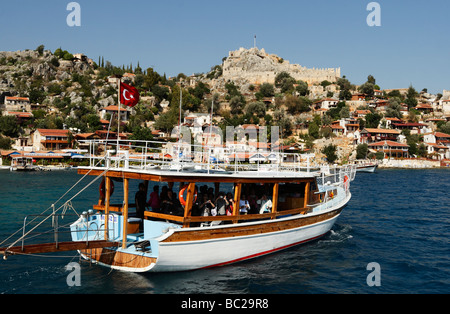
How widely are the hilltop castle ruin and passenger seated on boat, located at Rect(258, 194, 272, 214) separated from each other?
4459 inches

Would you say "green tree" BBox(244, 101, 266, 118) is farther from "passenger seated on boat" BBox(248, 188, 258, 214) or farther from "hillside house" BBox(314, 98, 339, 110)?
"passenger seated on boat" BBox(248, 188, 258, 214)

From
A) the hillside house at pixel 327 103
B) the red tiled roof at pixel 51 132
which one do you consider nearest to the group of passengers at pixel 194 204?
the red tiled roof at pixel 51 132

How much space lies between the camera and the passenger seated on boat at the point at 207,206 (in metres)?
11.0

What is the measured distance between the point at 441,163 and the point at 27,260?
8122 cm

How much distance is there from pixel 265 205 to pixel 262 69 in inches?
4774

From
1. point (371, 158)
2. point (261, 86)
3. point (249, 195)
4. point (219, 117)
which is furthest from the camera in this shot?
point (261, 86)

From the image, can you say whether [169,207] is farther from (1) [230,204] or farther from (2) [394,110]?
(2) [394,110]

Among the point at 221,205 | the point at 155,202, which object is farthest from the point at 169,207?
the point at 221,205

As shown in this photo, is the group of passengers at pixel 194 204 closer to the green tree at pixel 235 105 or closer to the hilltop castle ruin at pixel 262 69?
the green tree at pixel 235 105

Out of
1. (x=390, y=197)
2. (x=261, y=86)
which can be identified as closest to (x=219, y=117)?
(x=261, y=86)

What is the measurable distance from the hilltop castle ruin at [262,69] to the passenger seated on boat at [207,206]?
115 metres

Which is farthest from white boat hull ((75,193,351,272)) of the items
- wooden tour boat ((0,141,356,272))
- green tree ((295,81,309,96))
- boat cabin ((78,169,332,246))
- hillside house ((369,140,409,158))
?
green tree ((295,81,309,96))

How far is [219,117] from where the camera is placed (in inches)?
3789
